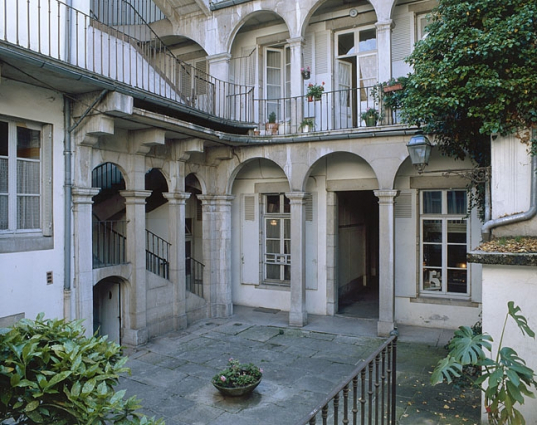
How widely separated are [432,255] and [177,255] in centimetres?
582

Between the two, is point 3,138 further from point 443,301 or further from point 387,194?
point 443,301

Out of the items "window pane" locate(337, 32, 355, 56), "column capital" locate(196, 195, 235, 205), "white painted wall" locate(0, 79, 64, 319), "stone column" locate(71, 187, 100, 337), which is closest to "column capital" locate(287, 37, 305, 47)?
"window pane" locate(337, 32, 355, 56)

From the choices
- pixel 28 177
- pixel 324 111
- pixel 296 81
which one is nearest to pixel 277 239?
pixel 324 111

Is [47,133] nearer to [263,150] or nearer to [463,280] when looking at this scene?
[263,150]

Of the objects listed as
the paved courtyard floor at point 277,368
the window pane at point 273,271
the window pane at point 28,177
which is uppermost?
the window pane at point 28,177

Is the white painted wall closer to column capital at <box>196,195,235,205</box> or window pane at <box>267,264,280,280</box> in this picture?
column capital at <box>196,195,235,205</box>

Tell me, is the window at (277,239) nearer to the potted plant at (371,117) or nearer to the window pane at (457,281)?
the potted plant at (371,117)

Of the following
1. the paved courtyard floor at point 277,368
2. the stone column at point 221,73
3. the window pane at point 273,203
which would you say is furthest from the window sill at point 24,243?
the window pane at point 273,203

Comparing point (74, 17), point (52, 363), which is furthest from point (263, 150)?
point (52, 363)

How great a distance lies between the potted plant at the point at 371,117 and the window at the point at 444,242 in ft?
7.04

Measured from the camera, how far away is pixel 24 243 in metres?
6.56

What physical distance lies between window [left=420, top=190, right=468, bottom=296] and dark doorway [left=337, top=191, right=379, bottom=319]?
1.75 m

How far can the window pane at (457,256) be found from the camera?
9.67 metres

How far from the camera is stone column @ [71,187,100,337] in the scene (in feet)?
23.8
